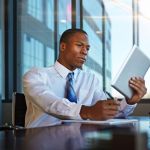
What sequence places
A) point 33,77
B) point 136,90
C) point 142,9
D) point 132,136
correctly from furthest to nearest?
point 142,9 < point 33,77 < point 136,90 < point 132,136

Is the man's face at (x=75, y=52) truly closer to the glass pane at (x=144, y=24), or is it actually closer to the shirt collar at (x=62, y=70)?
the shirt collar at (x=62, y=70)

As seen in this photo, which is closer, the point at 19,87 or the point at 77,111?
the point at 77,111

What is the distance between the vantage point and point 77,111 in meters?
1.33

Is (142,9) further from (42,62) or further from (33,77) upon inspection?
(33,77)

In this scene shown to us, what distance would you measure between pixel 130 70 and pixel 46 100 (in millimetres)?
393

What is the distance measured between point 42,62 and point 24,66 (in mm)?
308

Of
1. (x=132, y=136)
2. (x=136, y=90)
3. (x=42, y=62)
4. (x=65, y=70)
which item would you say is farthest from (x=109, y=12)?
(x=132, y=136)

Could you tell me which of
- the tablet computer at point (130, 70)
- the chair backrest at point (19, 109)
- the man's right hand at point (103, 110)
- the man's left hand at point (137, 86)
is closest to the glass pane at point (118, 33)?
the chair backrest at point (19, 109)

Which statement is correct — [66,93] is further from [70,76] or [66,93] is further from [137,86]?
[137,86]

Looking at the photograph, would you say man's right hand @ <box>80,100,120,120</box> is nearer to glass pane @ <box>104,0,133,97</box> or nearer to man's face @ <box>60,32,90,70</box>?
man's face @ <box>60,32,90,70</box>

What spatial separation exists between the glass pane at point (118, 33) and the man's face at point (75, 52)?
2.77m

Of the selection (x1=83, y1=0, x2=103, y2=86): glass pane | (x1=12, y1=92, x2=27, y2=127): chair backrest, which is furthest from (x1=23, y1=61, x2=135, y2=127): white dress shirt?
(x1=83, y1=0, x2=103, y2=86): glass pane

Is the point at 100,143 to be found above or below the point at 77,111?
above

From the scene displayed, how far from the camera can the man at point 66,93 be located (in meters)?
1.32
